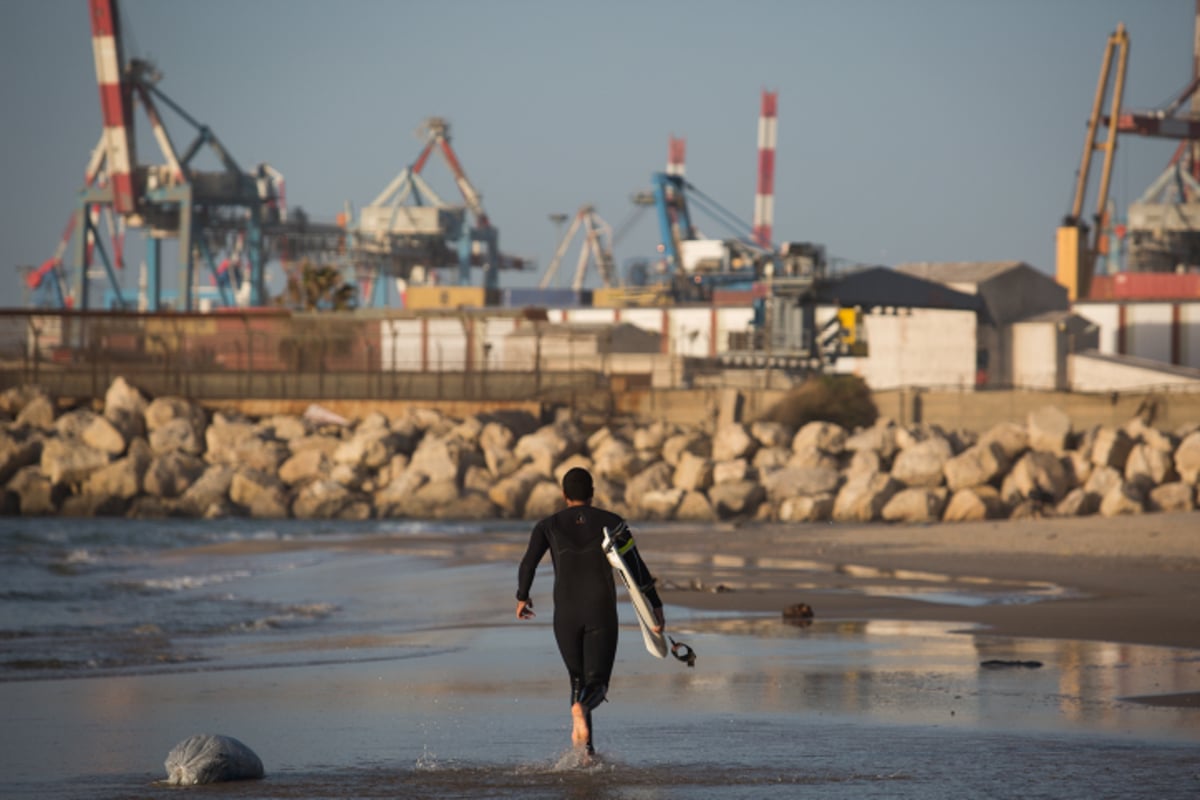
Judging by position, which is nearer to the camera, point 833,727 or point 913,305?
point 833,727

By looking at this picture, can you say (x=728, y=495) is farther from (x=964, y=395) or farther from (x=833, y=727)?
(x=833, y=727)

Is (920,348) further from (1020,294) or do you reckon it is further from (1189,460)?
(1189,460)

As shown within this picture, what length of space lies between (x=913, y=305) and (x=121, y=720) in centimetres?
5276

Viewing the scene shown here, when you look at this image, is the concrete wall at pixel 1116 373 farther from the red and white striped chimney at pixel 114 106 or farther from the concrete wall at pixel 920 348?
the red and white striped chimney at pixel 114 106

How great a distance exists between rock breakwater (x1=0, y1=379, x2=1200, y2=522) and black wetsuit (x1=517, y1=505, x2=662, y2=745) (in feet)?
77.8

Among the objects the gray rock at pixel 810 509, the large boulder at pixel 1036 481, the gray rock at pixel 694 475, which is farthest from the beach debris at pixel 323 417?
the large boulder at pixel 1036 481

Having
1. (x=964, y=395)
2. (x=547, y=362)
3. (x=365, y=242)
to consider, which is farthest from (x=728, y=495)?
(x=365, y=242)

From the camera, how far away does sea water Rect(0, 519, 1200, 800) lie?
283 inches

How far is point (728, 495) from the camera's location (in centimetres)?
3497

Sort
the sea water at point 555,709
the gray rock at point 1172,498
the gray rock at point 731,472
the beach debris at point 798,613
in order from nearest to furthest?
the sea water at point 555,709 → the beach debris at point 798,613 → the gray rock at point 1172,498 → the gray rock at point 731,472

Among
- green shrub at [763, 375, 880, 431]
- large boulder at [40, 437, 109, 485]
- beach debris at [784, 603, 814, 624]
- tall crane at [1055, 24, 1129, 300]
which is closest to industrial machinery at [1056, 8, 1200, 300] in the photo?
tall crane at [1055, 24, 1129, 300]

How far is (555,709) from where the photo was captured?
31.1 feet

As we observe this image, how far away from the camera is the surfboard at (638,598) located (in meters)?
7.89

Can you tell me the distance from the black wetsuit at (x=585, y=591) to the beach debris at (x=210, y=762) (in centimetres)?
153
